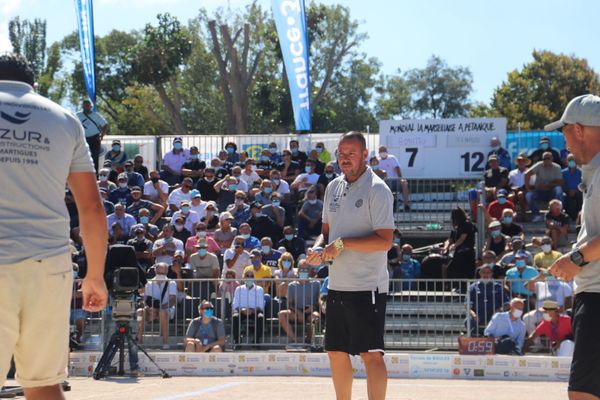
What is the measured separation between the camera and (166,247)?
16.9 m

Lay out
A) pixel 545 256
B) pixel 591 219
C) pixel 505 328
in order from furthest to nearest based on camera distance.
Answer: pixel 545 256, pixel 505 328, pixel 591 219

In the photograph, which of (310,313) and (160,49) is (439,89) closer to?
(160,49)

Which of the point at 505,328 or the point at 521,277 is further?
the point at 521,277

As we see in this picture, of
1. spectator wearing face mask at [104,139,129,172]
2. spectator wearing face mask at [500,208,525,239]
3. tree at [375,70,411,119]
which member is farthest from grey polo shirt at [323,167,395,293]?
tree at [375,70,411,119]

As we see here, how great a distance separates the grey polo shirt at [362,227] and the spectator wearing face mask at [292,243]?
10180 mm

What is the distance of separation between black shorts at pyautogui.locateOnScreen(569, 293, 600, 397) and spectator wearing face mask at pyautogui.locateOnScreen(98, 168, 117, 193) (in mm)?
15142

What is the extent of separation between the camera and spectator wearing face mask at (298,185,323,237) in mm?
18484

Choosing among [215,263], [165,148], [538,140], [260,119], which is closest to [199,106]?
[260,119]

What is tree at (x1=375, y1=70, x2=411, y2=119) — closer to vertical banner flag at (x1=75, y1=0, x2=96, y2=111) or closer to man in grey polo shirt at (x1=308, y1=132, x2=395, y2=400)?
vertical banner flag at (x1=75, y1=0, x2=96, y2=111)

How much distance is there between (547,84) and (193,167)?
126ft

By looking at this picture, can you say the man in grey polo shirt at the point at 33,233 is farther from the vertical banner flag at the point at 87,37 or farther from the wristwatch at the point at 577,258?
the vertical banner flag at the point at 87,37

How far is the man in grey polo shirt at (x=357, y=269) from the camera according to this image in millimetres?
6980

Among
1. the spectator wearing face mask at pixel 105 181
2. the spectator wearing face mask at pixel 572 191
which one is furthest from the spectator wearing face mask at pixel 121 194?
the spectator wearing face mask at pixel 572 191

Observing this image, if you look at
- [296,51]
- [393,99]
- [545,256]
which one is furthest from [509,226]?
[393,99]
